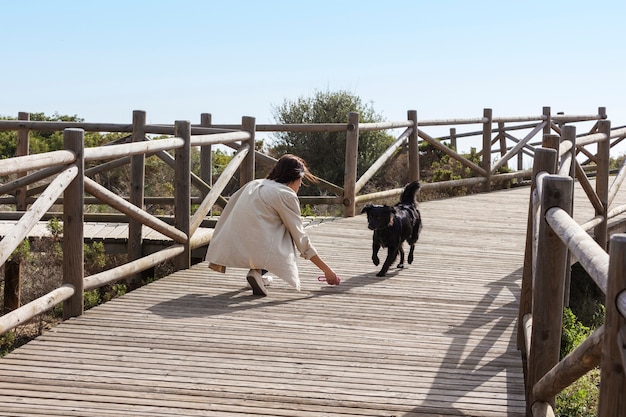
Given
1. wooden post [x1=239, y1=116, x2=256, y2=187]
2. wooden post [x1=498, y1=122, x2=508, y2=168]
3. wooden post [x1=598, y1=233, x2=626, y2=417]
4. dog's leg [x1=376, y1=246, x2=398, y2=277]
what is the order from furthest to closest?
wooden post [x1=498, y1=122, x2=508, y2=168]
wooden post [x1=239, y1=116, x2=256, y2=187]
dog's leg [x1=376, y1=246, x2=398, y2=277]
wooden post [x1=598, y1=233, x2=626, y2=417]

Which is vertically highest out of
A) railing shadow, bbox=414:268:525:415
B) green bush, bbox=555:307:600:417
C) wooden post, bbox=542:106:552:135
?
wooden post, bbox=542:106:552:135

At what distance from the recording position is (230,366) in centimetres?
474

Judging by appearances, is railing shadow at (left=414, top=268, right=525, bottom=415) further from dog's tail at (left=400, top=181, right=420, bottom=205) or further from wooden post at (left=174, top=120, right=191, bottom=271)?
wooden post at (left=174, top=120, right=191, bottom=271)

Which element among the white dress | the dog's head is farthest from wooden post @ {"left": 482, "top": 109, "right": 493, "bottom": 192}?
the white dress

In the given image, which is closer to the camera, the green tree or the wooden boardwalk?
the wooden boardwalk

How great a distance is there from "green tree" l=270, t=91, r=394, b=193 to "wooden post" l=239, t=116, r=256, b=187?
9.21m

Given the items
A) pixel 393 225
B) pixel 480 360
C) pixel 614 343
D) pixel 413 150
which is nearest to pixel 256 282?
pixel 393 225

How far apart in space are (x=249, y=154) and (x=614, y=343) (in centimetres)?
681

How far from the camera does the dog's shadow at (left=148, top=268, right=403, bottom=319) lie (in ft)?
19.7

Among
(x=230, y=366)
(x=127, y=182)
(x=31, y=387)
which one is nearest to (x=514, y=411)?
(x=230, y=366)

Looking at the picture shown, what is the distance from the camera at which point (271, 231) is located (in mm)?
6492

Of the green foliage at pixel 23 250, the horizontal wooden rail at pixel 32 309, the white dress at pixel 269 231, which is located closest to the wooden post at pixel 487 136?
the green foliage at pixel 23 250

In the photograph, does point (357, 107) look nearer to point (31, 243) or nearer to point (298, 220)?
point (31, 243)

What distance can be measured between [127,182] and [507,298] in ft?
36.2
